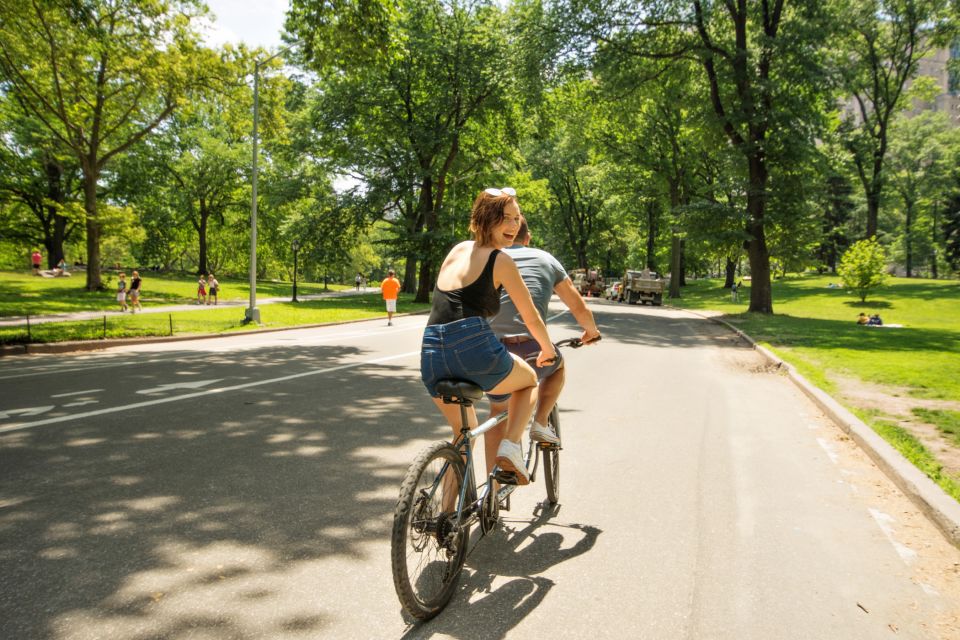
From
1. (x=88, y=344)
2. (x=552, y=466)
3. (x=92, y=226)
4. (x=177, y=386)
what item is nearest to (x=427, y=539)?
(x=552, y=466)

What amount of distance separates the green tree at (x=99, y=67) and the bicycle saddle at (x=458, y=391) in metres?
24.6

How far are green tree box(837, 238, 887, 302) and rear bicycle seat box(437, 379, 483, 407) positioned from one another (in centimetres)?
3282

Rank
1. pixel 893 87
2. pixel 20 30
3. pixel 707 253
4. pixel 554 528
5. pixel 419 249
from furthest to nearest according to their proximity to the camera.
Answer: pixel 893 87 → pixel 419 249 → pixel 707 253 → pixel 20 30 → pixel 554 528

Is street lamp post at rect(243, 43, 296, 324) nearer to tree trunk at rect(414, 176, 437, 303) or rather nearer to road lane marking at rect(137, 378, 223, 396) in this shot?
tree trunk at rect(414, 176, 437, 303)

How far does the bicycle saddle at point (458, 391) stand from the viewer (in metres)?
2.92

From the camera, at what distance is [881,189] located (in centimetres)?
4119

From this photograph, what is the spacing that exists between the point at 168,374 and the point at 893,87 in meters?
47.9

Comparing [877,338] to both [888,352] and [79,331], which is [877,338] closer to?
[888,352]

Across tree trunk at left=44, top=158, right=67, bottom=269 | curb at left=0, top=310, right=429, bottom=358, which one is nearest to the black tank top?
curb at left=0, top=310, right=429, bottom=358

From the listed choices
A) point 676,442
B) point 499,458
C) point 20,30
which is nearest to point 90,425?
point 499,458

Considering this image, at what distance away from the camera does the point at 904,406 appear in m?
7.70

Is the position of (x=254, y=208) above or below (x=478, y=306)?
above

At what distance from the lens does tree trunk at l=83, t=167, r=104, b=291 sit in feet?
90.2

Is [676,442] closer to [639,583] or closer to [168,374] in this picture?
[639,583]
